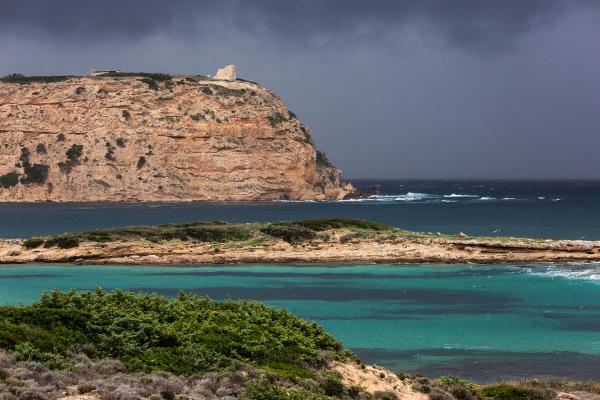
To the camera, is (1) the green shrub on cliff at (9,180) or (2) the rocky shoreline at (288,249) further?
(1) the green shrub on cliff at (9,180)

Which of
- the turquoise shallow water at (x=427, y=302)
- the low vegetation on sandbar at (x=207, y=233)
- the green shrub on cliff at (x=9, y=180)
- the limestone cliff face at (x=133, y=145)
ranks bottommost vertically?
the turquoise shallow water at (x=427, y=302)

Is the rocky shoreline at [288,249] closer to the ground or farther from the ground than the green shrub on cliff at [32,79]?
closer to the ground

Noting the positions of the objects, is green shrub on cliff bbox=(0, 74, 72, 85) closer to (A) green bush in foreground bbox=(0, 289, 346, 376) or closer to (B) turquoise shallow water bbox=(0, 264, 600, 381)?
(B) turquoise shallow water bbox=(0, 264, 600, 381)

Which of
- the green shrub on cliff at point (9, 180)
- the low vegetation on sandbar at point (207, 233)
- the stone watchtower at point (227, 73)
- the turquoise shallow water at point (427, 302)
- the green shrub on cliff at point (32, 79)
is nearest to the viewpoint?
the turquoise shallow water at point (427, 302)

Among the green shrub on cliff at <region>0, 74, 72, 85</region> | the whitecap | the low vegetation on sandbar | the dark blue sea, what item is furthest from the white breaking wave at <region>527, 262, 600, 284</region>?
the green shrub on cliff at <region>0, 74, 72, 85</region>

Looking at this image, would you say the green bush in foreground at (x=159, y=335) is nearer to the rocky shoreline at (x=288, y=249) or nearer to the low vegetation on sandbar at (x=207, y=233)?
the rocky shoreline at (x=288, y=249)

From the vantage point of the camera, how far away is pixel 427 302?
31250mm

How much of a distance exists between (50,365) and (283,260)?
1350 inches

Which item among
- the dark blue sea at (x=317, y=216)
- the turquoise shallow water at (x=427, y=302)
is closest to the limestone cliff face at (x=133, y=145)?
the dark blue sea at (x=317, y=216)

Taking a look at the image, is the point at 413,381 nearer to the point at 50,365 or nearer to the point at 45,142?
the point at 50,365

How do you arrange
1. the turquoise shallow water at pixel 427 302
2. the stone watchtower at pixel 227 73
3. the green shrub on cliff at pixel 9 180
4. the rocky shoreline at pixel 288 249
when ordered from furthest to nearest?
1. the stone watchtower at pixel 227 73
2. the green shrub on cliff at pixel 9 180
3. the rocky shoreline at pixel 288 249
4. the turquoise shallow water at pixel 427 302

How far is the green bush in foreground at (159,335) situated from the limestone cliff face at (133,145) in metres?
98.5

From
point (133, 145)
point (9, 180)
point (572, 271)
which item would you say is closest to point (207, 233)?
point (572, 271)

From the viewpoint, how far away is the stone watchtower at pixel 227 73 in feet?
434
